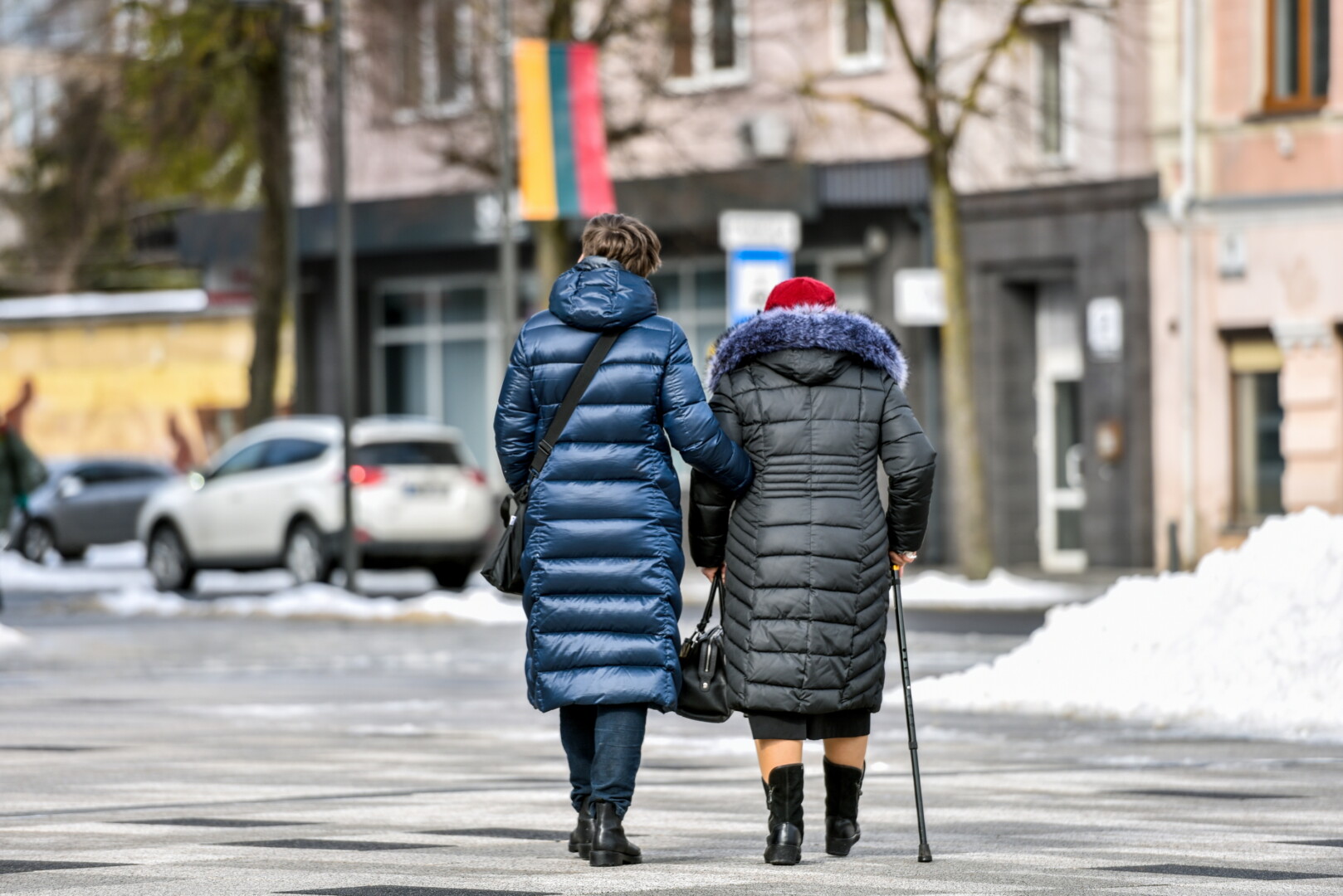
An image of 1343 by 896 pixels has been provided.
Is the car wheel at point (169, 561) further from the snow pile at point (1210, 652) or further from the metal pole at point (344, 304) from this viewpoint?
the snow pile at point (1210, 652)

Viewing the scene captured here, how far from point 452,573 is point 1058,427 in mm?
7110

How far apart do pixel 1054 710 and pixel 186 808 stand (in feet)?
17.9

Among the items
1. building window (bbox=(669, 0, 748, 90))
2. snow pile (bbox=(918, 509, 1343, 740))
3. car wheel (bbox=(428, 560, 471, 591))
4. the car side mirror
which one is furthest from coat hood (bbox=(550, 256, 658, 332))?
the car side mirror

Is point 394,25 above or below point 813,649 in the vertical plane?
above

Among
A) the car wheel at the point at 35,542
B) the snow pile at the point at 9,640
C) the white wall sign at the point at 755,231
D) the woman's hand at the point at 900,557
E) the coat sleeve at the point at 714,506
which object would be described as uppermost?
the white wall sign at the point at 755,231

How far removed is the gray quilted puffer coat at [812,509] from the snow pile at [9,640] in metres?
13.1

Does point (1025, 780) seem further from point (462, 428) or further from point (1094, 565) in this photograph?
point (462, 428)

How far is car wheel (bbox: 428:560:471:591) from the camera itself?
27.8 meters

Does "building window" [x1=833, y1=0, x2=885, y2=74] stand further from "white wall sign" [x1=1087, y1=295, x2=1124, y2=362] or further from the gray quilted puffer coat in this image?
the gray quilted puffer coat

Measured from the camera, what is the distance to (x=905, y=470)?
803 cm

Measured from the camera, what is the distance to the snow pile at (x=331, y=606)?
23203 millimetres

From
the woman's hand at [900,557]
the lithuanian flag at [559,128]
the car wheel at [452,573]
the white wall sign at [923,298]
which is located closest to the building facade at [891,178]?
the lithuanian flag at [559,128]

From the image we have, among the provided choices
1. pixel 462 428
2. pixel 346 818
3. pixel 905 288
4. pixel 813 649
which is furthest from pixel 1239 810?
pixel 462 428

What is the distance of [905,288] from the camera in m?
26.0
